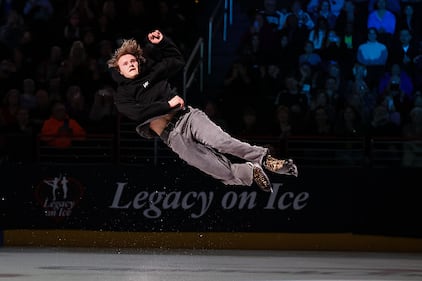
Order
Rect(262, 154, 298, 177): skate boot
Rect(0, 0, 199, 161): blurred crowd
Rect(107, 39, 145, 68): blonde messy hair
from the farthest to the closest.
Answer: Rect(0, 0, 199, 161): blurred crowd
Rect(107, 39, 145, 68): blonde messy hair
Rect(262, 154, 298, 177): skate boot

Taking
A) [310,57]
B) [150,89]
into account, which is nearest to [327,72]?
[310,57]

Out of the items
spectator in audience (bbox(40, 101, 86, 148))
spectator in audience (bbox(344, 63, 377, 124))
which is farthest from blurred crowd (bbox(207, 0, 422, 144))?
spectator in audience (bbox(40, 101, 86, 148))

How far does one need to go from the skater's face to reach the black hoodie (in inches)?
2.6

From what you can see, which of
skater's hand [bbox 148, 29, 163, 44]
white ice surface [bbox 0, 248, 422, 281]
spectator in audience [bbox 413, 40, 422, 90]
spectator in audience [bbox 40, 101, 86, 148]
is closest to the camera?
skater's hand [bbox 148, 29, 163, 44]

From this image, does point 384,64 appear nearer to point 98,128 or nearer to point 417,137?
point 417,137

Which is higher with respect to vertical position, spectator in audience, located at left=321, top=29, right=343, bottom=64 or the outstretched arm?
the outstretched arm

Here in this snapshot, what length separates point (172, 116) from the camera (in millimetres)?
12711

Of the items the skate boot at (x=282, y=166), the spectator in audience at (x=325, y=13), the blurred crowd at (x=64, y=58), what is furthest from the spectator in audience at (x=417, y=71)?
the skate boot at (x=282, y=166)

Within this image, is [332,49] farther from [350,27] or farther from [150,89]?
[150,89]

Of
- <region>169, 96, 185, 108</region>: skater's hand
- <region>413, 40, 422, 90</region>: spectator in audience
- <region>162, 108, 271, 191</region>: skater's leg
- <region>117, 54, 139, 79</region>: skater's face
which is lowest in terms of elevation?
<region>413, 40, 422, 90</region>: spectator in audience

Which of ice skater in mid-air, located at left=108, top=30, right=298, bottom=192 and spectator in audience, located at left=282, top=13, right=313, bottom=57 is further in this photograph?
spectator in audience, located at left=282, top=13, right=313, bottom=57

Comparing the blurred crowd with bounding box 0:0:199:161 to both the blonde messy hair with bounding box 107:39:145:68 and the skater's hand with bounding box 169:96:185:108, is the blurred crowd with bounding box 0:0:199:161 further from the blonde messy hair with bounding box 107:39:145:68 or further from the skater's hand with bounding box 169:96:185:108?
the skater's hand with bounding box 169:96:185:108

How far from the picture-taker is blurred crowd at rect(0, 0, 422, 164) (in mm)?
18656

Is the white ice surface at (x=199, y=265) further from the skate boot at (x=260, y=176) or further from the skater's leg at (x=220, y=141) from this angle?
the skater's leg at (x=220, y=141)
